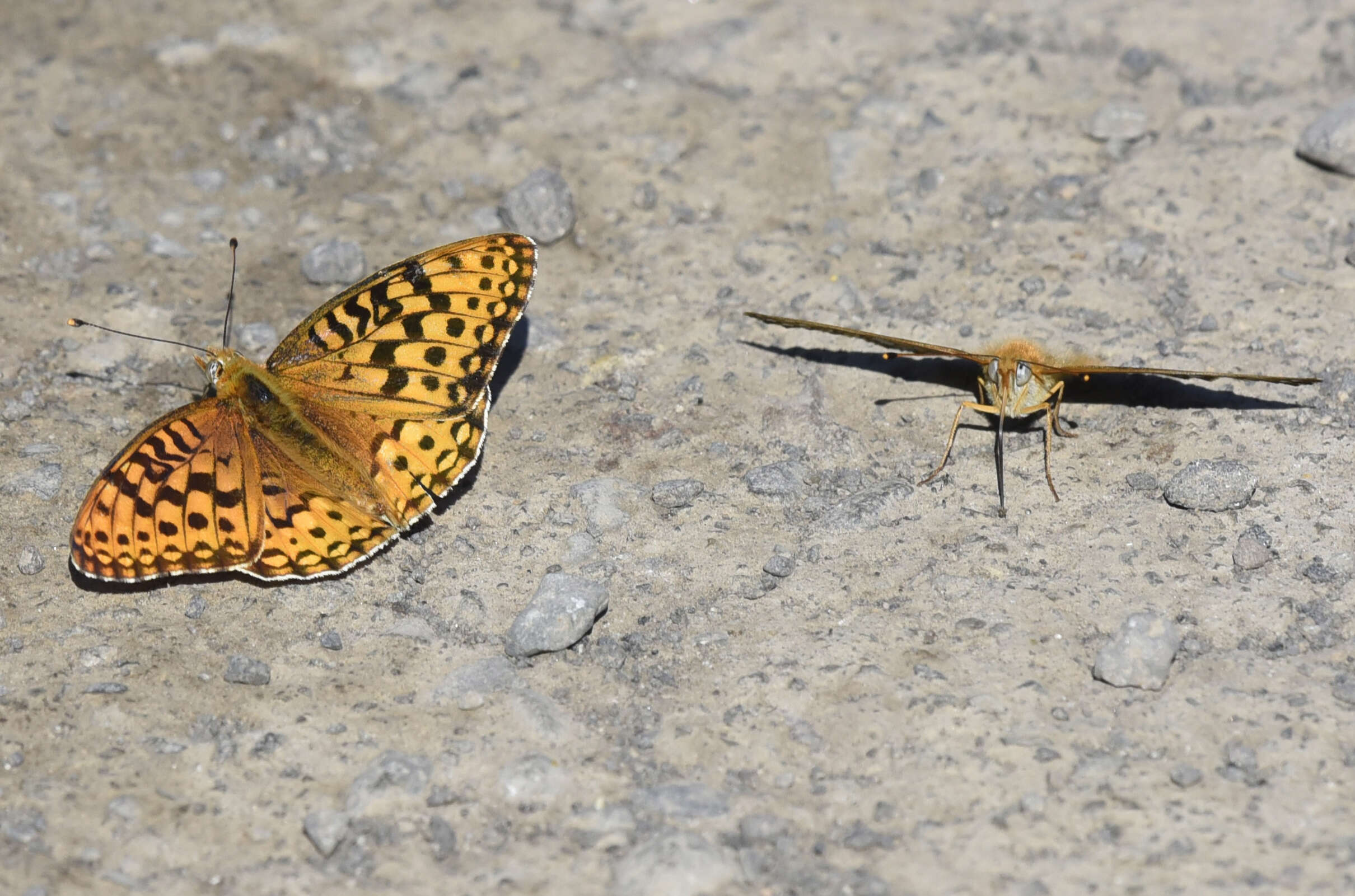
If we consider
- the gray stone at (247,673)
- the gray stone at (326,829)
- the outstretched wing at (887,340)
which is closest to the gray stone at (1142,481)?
the outstretched wing at (887,340)

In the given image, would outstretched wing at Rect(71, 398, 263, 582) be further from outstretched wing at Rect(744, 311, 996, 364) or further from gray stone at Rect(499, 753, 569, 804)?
outstretched wing at Rect(744, 311, 996, 364)

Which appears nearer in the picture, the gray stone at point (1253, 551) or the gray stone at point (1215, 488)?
the gray stone at point (1253, 551)

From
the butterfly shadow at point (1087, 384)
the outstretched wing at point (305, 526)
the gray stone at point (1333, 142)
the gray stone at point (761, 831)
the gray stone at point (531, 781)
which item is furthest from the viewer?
the gray stone at point (1333, 142)

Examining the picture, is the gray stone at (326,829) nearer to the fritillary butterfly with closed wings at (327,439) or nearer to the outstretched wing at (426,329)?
the fritillary butterfly with closed wings at (327,439)

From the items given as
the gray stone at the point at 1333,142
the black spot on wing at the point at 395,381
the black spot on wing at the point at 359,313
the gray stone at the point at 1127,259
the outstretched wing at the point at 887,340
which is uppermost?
the gray stone at the point at 1333,142

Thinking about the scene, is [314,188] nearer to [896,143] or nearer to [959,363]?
[896,143]

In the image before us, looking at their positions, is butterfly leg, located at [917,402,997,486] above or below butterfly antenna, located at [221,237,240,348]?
above

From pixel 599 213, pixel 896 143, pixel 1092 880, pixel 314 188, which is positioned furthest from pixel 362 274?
pixel 1092 880

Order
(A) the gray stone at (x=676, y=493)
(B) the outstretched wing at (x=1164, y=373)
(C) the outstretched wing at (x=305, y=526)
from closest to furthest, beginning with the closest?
(B) the outstretched wing at (x=1164, y=373) → (C) the outstretched wing at (x=305, y=526) → (A) the gray stone at (x=676, y=493)

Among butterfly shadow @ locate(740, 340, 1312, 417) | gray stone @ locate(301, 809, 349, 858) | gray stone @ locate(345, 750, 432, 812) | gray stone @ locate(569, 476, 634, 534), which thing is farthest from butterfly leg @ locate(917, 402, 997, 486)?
gray stone @ locate(301, 809, 349, 858)
